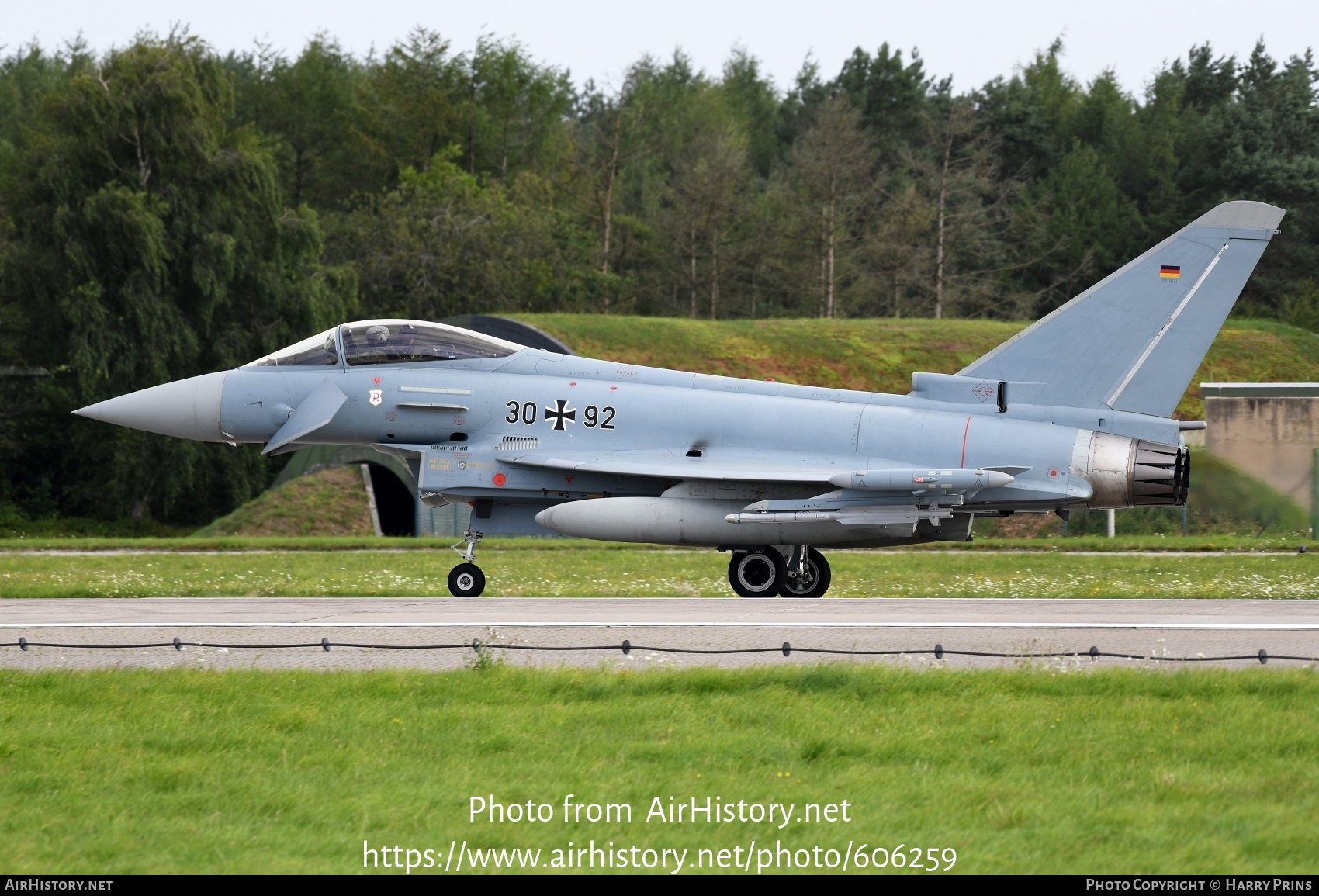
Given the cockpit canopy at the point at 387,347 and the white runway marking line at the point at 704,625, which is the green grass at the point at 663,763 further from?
the cockpit canopy at the point at 387,347

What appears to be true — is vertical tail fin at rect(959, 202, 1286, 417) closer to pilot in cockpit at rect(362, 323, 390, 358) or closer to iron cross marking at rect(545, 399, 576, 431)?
iron cross marking at rect(545, 399, 576, 431)

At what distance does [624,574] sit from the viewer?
69.7 feet

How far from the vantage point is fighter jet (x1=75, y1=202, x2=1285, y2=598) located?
14.8 m

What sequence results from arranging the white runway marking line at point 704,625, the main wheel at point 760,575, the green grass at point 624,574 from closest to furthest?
the white runway marking line at point 704,625
the main wheel at point 760,575
the green grass at point 624,574

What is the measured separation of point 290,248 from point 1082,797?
46.5 metres

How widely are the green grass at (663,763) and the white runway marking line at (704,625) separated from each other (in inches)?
90.5

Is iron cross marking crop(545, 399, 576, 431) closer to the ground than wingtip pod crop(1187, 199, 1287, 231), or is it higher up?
closer to the ground

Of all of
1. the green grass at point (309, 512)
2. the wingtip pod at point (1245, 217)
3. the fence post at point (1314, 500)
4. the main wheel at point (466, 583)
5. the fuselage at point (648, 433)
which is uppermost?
the wingtip pod at point (1245, 217)

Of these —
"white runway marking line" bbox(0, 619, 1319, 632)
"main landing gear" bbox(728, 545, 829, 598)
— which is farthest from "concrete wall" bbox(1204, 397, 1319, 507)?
"white runway marking line" bbox(0, 619, 1319, 632)

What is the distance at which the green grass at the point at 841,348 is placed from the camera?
137 feet

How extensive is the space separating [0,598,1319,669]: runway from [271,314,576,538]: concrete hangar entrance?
19.3 meters

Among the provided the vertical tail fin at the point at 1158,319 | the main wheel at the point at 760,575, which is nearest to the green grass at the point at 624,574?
the main wheel at the point at 760,575

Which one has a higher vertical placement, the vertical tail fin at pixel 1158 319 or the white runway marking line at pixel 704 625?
the vertical tail fin at pixel 1158 319

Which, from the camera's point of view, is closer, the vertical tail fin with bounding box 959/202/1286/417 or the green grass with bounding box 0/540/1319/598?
the vertical tail fin with bounding box 959/202/1286/417
